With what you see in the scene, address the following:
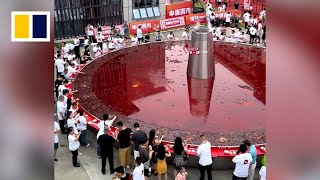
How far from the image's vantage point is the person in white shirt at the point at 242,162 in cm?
901

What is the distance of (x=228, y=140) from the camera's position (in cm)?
1129

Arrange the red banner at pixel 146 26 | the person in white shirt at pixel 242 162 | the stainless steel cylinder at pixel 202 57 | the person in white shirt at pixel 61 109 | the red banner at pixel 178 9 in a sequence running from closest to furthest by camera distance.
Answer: the person in white shirt at pixel 242 162
the person in white shirt at pixel 61 109
the stainless steel cylinder at pixel 202 57
the red banner at pixel 146 26
the red banner at pixel 178 9

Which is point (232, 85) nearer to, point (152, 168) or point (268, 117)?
point (152, 168)

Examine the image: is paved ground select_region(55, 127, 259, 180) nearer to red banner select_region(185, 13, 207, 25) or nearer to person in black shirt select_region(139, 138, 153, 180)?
person in black shirt select_region(139, 138, 153, 180)

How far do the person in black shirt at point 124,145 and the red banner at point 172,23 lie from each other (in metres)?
14.7

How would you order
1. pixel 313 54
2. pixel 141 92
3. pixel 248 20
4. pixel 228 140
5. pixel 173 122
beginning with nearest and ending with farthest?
pixel 313 54
pixel 228 140
pixel 173 122
pixel 141 92
pixel 248 20

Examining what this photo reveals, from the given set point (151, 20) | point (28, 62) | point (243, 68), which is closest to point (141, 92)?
point (243, 68)

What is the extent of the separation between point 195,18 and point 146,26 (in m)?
3.01

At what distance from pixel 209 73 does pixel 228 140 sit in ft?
15.4

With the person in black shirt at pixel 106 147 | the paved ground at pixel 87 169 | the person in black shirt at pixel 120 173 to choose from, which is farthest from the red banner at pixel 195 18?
the person in black shirt at pixel 120 173

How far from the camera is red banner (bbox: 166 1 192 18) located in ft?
84.4

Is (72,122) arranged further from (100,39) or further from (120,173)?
(100,39)

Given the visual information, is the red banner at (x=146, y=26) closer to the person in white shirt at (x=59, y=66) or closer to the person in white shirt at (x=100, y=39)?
the person in white shirt at (x=100, y=39)

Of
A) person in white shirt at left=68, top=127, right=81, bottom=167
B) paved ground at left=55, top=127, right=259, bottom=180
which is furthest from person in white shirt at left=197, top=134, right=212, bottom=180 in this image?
person in white shirt at left=68, top=127, right=81, bottom=167
